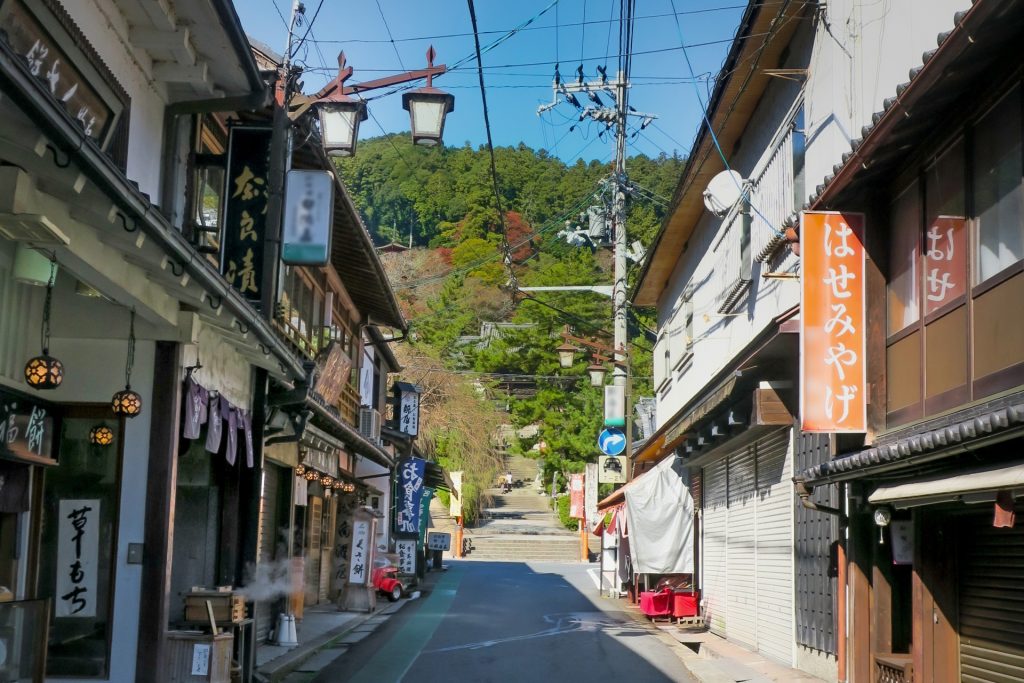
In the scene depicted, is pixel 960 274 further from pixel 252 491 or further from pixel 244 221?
pixel 252 491

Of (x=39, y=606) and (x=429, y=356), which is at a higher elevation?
(x=429, y=356)

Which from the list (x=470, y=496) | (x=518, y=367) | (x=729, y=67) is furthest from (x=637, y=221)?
(x=729, y=67)

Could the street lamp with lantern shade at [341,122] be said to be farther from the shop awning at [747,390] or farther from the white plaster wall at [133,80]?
the shop awning at [747,390]

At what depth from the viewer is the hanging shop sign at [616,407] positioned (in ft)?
95.1

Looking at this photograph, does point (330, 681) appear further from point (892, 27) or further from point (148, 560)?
point (892, 27)

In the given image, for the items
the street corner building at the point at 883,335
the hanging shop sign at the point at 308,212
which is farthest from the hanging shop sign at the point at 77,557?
the street corner building at the point at 883,335

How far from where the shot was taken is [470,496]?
58.2m

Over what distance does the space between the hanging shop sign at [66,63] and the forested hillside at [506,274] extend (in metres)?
21.8

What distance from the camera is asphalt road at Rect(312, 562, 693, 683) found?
1480 cm

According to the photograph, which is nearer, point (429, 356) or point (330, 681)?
point (330, 681)

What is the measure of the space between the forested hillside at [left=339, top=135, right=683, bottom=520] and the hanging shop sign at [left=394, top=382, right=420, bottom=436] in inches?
158

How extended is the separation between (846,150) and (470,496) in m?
47.5

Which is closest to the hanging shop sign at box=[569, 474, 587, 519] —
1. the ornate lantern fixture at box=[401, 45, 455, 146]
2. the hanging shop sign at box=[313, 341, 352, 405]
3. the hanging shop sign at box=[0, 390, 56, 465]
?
the hanging shop sign at box=[313, 341, 352, 405]

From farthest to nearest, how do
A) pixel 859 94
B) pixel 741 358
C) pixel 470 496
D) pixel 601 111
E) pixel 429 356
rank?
pixel 429 356
pixel 470 496
pixel 601 111
pixel 741 358
pixel 859 94
